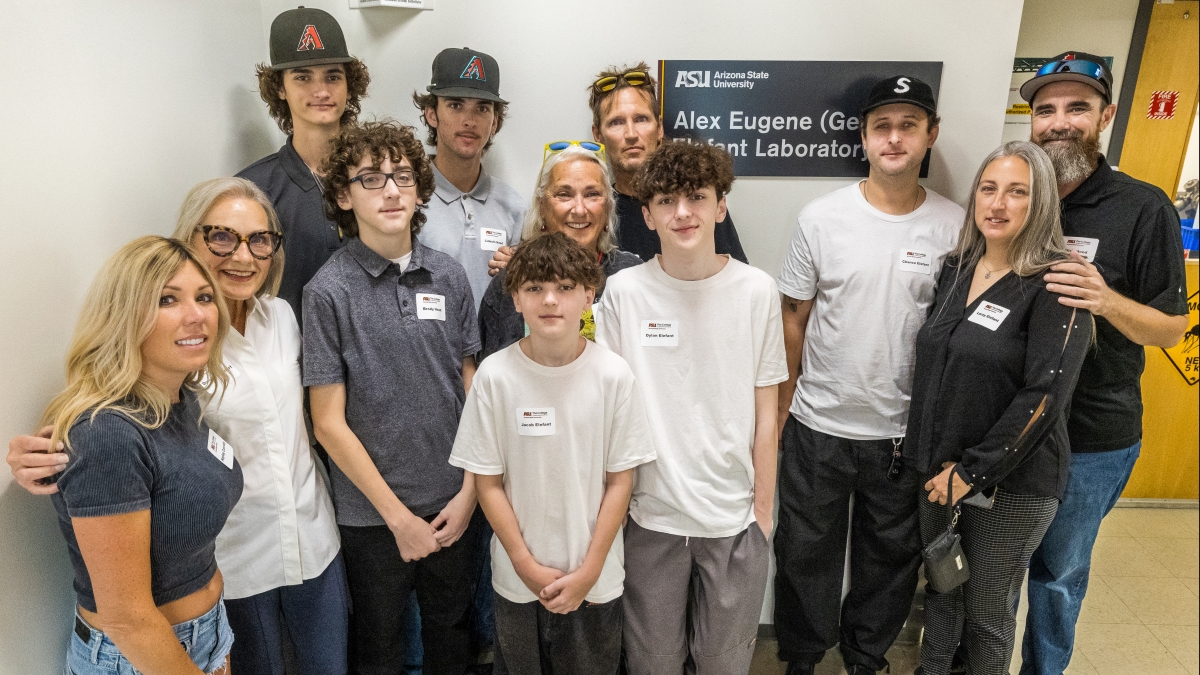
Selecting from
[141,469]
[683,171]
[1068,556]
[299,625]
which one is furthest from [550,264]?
[1068,556]

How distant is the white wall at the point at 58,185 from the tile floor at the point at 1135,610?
2509 millimetres

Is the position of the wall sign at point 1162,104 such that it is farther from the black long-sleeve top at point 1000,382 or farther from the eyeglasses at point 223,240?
the eyeglasses at point 223,240

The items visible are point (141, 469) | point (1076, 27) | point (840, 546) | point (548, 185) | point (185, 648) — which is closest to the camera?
point (141, 469)

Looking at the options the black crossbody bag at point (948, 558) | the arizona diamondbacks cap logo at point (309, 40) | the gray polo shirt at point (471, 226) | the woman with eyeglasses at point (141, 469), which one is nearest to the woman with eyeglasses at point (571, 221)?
the gray polo shirt at point (471, 226)

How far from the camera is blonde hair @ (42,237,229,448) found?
53.9 inches

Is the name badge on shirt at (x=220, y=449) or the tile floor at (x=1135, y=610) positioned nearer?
the name badge on shirt at (x=220, y=449)

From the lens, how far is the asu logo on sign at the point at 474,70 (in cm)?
240

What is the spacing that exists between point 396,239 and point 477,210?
0.58 metres

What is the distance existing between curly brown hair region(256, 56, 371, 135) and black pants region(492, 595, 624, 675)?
1798 mm

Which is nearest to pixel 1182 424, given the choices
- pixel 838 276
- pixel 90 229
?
pixel 838 276

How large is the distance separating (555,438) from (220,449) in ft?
2.72

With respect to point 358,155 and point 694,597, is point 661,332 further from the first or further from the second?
point 358,155

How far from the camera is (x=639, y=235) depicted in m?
2.47

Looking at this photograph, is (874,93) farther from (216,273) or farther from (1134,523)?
(1134,523)
